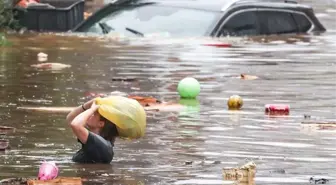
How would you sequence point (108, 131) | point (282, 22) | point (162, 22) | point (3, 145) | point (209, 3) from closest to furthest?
1. point (108, 131)
2. point (3, 145)
3. point (162, 22)
4. point (209, 3)
5. point (282, 22)

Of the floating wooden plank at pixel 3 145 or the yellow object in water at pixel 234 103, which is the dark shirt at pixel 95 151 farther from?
the yellow object in water at pixel 234 103

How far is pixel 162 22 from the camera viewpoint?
20734 mm

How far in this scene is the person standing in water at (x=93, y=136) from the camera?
8602 mm

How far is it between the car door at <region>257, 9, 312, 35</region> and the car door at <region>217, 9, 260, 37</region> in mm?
140

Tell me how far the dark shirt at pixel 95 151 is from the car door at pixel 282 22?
42.3ft

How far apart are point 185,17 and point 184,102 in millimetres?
8201

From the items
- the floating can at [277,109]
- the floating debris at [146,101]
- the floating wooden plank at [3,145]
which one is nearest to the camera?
the floating wooden plank at [3,145]

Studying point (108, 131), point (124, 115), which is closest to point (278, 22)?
point (108, 131)

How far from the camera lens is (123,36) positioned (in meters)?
20.8

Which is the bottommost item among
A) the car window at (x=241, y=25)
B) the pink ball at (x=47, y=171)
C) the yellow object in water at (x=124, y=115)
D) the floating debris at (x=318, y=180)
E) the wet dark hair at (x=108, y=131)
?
the car window at (x=241, y=25)

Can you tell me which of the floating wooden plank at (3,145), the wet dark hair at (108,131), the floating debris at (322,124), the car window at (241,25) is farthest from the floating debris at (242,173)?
the car window at (241,25)

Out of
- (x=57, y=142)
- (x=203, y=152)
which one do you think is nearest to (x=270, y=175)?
(x=203, y=152)

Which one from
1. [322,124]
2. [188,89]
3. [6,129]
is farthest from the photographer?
[188,89]

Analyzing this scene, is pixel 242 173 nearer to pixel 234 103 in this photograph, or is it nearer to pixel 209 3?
→ pixel 234 103
